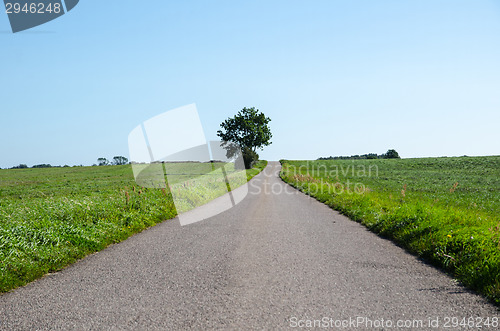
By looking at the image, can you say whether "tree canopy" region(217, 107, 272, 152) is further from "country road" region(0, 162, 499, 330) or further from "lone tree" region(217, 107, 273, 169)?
"country road" region(0, 162, 499, 330)

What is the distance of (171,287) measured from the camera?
4.73 meters

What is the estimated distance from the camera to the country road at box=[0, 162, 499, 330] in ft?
12.3

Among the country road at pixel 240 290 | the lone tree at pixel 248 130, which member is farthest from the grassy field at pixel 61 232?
the lone tree at pixel 248 130

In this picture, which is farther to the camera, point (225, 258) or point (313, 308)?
point (225, 258)

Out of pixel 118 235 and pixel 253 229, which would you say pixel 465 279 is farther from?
pixel 118 235

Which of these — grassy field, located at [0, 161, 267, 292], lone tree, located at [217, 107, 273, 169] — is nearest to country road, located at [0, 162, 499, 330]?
grassy field, located at [0, 161, 267, 292]

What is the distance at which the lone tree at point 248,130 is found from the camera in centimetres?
7000

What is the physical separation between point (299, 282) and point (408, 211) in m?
5.84

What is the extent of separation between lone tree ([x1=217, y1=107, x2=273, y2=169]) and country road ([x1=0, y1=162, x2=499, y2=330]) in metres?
61.4

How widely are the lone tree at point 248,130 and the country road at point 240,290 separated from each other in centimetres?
6138

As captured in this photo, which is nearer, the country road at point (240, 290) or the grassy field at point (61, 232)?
the country road at point (240, 290)

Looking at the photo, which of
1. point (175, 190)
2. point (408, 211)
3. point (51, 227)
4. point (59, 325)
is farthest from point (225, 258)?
point (175, 190)

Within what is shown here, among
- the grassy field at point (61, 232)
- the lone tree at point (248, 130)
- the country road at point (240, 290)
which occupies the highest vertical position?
the lone tree at point (248, 130)

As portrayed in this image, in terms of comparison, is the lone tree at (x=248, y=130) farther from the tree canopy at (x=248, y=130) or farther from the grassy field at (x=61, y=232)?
the grassy field at (x=61, y=232)
